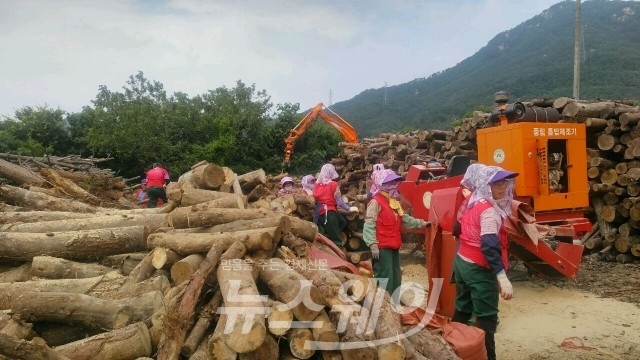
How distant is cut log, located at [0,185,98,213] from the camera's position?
7492 mm

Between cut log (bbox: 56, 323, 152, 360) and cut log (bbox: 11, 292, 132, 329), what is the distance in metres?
0.27

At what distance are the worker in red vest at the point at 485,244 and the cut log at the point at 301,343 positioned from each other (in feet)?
5.48

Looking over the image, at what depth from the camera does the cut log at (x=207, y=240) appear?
4547 mm

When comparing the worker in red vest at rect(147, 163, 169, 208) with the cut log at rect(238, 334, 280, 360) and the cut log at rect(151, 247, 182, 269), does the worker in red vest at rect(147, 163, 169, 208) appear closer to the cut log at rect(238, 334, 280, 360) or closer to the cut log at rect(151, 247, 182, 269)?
the cut log at rect(151, 247, 182, 269)

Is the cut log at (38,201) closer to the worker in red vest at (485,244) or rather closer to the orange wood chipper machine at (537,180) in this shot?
the orange wood chipper machine at (537,180)

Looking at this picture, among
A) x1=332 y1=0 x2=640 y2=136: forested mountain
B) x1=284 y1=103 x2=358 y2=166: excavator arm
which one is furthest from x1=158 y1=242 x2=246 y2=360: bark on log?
x1=332 y1=0 x2=640 y2=136: forested mountain

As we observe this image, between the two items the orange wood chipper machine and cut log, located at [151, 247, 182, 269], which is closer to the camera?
cut log, located at [151, 247, 182, 269]

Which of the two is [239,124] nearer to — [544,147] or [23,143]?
[23,143]

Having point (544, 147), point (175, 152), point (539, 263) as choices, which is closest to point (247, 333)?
point (539, 263)

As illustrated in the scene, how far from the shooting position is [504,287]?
3.98 m

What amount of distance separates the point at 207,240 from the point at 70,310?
1274 millimetres

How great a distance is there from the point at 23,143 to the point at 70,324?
2030 centimetres

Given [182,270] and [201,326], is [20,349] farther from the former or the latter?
[182,270]

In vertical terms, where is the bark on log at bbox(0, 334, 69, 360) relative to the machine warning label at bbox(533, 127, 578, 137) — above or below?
below
